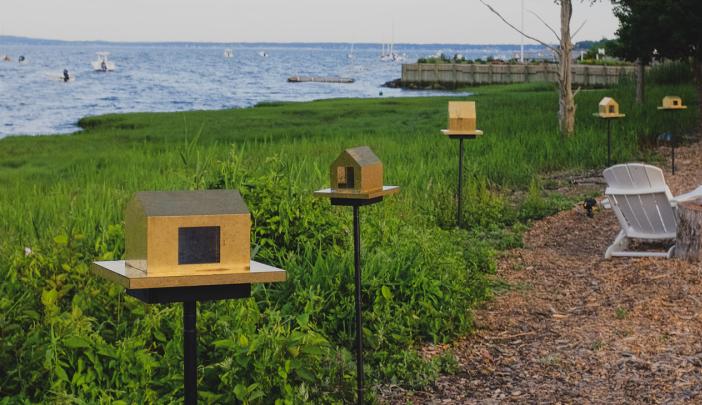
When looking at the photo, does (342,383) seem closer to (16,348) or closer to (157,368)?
(157,368)

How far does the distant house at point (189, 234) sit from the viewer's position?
119 inches

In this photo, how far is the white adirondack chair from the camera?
29.3 ft

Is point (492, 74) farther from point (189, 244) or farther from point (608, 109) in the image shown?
point (189, 244)

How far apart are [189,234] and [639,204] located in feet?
22.6

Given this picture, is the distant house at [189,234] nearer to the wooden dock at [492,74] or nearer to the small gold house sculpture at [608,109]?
the small gold house sculpture at [608,109]

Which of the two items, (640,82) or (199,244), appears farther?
(640,82)

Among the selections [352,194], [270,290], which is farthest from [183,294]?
[270,290]

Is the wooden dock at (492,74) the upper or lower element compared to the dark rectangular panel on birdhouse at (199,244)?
upper

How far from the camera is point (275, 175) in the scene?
7719mm

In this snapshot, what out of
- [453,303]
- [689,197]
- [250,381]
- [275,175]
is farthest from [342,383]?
[689,197]

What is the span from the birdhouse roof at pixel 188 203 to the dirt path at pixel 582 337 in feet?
8.19

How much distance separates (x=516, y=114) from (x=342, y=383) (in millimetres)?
18663

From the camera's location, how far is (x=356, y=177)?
17.0 ft

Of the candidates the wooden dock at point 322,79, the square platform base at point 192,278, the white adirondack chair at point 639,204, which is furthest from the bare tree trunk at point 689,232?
the wooden dock at point 322,79
